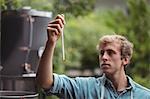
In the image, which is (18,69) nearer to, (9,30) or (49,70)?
(9,30)

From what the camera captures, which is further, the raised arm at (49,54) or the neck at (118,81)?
the neck at (118,81)

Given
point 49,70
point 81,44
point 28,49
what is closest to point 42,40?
point 28,49

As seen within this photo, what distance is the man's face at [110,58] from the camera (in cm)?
289

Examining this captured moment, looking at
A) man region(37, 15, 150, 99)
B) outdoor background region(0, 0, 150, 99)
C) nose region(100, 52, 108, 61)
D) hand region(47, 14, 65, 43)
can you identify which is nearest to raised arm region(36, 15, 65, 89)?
hand region(47, 14, 65, 43)

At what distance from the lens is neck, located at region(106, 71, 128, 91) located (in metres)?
2.95

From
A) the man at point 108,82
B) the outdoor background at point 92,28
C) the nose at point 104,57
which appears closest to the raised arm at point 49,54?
the man at point 108,82

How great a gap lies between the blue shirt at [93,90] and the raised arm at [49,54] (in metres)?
0.15

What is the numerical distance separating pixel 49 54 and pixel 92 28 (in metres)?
9.56

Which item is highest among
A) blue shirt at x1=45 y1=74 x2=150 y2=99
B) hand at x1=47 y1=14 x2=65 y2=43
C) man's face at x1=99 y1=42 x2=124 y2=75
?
hand at x1=47 y1=14 x2=65 y2=43

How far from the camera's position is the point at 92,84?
2.96m

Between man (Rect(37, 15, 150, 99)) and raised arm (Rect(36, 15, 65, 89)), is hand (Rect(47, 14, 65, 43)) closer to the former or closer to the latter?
raised arm (Rect(36, 15, 65, 89))

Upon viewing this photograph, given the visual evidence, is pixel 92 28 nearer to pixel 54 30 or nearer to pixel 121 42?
pixel 121 42

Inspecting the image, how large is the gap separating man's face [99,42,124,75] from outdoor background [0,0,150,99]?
4.64ft

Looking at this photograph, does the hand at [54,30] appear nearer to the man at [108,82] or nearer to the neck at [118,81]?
the man at [108,82]
